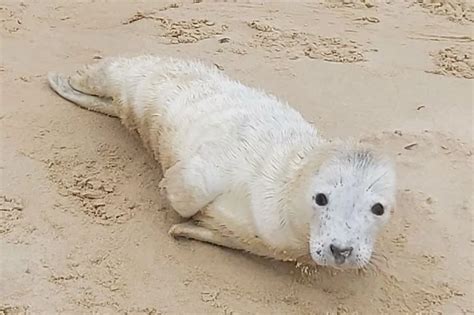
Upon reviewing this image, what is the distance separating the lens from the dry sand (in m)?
3.53

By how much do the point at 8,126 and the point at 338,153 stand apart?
180cm

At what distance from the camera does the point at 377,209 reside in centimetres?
337

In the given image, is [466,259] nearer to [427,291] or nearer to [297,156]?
[427,291]

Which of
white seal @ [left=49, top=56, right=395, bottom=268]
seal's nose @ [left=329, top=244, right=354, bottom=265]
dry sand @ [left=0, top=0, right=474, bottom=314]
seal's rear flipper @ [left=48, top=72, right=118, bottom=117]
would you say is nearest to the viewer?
seal's nose @ [left=329, top=244, right=354, bottom=265]

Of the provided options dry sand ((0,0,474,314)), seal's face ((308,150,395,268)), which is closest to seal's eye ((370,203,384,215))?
seal's face ((308,150,395,268))

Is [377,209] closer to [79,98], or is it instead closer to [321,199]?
[321,199]

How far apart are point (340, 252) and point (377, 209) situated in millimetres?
256

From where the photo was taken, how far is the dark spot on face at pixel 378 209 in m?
3.36

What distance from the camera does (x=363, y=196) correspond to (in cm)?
334

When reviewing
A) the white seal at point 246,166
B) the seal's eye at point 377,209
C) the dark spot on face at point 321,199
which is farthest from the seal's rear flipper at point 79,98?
the seal's eye at point 377,209

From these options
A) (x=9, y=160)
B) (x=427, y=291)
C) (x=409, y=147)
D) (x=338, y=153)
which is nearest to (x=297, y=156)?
(x=338, y=153)

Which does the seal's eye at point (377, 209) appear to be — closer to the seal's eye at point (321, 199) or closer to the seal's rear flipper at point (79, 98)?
the seal's eye at point (321, 199)

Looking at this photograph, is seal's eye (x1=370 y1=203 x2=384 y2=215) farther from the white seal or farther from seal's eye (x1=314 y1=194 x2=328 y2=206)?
seal's eye (x1=314 y1=194 x2=328 y2=206)

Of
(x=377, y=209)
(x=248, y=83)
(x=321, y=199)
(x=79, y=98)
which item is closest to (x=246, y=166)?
(x=321, y=199)
